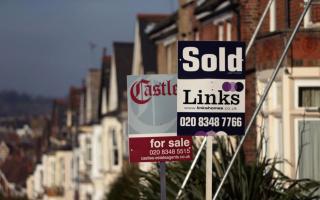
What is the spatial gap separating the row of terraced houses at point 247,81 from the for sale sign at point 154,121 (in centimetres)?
298

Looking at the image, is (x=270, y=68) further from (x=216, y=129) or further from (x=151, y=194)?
(x=216, y=129)

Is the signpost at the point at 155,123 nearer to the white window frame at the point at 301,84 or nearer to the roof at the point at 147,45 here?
the white window frame at the point at 301,84

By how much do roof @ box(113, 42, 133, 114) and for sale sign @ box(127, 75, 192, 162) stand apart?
36.5m

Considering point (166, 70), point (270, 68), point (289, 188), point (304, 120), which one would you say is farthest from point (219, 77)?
point (166, 70)

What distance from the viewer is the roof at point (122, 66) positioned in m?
52.8

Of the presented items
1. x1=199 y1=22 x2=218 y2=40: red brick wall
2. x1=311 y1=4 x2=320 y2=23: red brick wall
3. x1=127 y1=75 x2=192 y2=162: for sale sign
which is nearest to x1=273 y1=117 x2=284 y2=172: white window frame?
x1=311 y1=4 x2=320 y2=23: red brick wall

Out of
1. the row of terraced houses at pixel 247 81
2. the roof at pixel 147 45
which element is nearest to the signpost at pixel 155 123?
the row of terraced houses at pixel 247 81

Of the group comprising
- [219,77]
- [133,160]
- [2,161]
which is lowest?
[2,161]

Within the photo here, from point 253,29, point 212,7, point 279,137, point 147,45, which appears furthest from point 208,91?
point 147,45

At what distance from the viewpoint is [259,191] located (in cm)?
1769

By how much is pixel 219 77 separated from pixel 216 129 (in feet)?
2.07

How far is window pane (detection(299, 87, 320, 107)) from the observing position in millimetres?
20312

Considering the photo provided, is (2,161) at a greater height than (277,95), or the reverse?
(277,95)

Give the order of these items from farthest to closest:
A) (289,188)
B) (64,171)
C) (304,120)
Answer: (64,171)
(304,120)
(289,188)
